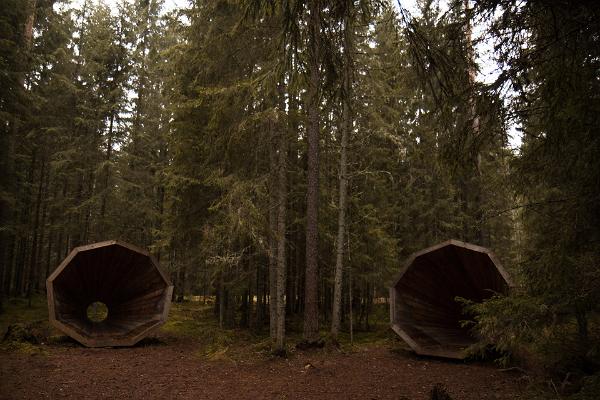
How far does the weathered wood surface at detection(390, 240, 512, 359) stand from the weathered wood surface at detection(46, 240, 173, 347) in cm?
717

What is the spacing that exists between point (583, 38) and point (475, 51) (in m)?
1.24

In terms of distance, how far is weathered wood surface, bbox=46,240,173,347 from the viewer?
37.6ft

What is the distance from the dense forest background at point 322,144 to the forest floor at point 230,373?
104cm

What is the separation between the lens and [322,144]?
1600 centimetres

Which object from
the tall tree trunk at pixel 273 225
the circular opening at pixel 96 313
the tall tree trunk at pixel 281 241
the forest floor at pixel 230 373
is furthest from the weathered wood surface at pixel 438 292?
the circular opening at pixel 96 313

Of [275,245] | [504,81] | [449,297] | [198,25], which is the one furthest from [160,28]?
[504,81]

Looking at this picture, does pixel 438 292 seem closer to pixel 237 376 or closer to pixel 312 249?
pixel 312 249

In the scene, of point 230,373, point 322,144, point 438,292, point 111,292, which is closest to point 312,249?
point 230,373

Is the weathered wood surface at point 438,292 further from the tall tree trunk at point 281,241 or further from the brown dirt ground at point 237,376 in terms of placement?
the tall tree trunk at point 281,241

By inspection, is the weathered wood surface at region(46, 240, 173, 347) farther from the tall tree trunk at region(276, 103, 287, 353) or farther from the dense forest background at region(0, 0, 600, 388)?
the tall tree trunk at region(276, 103, 287, 353)

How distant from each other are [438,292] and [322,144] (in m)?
7.05

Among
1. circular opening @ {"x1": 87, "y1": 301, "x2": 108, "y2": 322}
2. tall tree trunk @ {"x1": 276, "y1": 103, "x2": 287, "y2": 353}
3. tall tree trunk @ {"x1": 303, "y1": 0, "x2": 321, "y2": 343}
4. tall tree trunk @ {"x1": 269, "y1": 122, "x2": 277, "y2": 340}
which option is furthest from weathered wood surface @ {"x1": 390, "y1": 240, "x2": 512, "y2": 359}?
circular opening @ {"x1": 87, "y1": 301, "x2": 108, "y2": 322}

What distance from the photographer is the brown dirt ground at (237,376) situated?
24.0ft

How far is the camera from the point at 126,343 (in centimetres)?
1158
